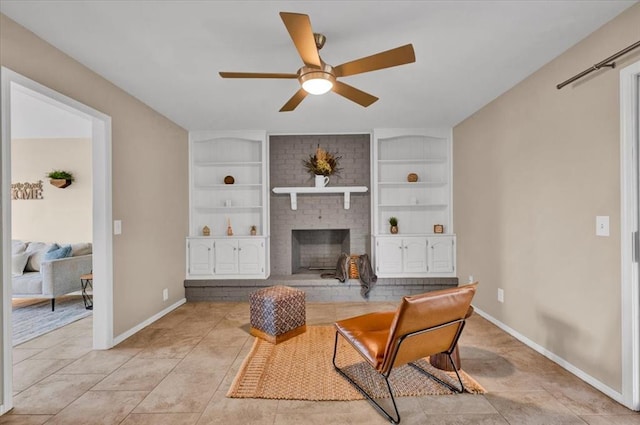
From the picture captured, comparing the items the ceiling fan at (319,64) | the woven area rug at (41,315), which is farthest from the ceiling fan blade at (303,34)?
the woven area rug at (41,315)

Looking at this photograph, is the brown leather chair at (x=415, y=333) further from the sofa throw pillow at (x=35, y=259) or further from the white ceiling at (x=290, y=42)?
the sofa throw pillow at (x=35, y=259)

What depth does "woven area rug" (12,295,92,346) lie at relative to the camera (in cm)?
334

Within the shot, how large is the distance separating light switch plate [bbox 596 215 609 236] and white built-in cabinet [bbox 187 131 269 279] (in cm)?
363

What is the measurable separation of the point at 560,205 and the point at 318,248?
130 inches

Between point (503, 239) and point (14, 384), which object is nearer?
point (14, 384)

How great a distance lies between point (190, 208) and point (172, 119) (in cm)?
129

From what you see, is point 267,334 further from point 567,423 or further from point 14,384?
point 567,423

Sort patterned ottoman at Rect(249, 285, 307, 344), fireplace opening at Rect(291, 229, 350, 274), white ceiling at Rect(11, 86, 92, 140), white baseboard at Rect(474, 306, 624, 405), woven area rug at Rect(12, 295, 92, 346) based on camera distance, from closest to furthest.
A: white baseboard at Rect(474, 306, 624, 405) < patterned ottoman at Rect(249, 285, 307, 344) < woven area rug at Rect(12, 295, 92, 346) < white ceiling at Rect(11, 86, 92, 140) < fireplace opening at Rect(291, 229, 350, 274)

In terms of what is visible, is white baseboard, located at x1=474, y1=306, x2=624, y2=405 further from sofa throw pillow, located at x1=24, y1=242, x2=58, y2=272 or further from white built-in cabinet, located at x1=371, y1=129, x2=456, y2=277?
sofa throw pillow, located at x1=24, y1=242, x2=58, y2=272

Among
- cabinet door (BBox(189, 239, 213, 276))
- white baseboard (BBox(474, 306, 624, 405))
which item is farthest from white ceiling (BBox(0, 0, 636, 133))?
white baseboard (BBox(474, 306, 624, 405))

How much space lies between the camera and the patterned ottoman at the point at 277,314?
3.00m

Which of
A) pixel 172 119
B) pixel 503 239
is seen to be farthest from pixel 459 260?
pixel 172 119

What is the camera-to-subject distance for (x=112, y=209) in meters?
3.00

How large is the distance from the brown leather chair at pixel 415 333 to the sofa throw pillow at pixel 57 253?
13.8 feet
